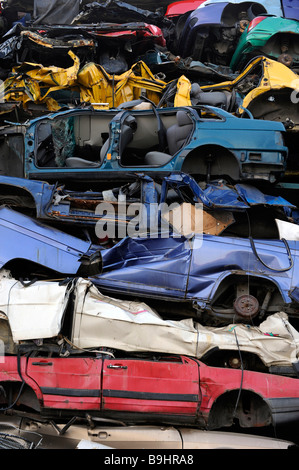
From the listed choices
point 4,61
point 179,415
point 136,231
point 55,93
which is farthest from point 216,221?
point 4,61

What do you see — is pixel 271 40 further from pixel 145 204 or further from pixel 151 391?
pixel 151 391

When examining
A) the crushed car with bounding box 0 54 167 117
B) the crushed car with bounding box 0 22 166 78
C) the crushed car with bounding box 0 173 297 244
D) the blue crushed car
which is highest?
the crushed car with bounding box 0 22 166 78

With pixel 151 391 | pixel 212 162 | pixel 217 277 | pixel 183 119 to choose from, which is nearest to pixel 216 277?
pixel 217 277

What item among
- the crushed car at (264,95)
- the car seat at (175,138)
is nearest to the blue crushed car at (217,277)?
the car seat at (175,138)

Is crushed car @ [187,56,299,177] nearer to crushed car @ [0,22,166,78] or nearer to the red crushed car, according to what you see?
crushed car @ [0,22,166,78]

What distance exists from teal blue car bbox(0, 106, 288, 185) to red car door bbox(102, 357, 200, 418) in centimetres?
365

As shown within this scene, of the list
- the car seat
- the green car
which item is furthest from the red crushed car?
the green car

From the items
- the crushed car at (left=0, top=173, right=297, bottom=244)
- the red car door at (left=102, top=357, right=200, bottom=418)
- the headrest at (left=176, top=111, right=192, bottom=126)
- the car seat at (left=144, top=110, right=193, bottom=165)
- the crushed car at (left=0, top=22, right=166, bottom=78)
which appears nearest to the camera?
the red car door at (left=102, top=357, right=200, bottom=418)

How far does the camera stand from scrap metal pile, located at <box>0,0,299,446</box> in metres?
4.75

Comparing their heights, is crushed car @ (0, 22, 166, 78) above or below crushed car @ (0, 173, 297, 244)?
above
